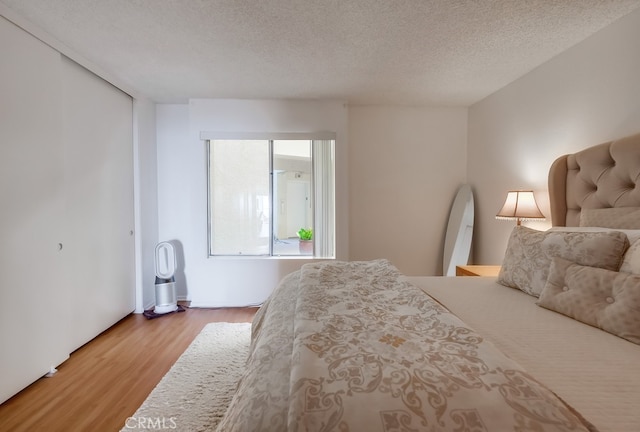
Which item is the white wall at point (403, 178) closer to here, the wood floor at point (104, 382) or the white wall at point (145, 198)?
the wood floor at point (104, 382)

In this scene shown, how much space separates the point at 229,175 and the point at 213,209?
45cm

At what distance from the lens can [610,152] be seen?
181 centimetres

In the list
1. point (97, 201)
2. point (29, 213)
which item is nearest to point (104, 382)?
point (29, 213)

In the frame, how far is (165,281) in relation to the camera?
10.5 feet

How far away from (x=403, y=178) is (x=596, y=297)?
2.58 m

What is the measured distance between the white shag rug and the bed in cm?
54

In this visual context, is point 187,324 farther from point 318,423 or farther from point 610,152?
point 610,152

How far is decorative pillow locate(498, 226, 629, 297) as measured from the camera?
4.30 ft

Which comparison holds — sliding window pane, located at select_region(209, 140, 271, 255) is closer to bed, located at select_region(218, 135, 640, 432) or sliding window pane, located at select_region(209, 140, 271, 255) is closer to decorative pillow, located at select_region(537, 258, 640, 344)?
bed, located at select_region(218, 135, 640, 432)

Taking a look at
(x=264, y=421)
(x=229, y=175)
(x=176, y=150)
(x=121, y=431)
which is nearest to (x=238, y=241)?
(x=229, y=175)

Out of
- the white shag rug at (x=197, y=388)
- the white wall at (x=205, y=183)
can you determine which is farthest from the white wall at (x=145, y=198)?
the white shag rug at (x=197, y=388)

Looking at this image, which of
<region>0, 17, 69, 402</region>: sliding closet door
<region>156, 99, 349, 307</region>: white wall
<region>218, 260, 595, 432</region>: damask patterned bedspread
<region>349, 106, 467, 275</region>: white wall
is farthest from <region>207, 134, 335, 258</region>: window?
<region>218, 260, 595, 432</region>: damask patterned bedspread

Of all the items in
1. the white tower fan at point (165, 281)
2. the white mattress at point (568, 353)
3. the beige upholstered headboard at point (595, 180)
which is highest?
the beige upholstered headboard at point (595, 180)

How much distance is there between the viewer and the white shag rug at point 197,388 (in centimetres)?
157
